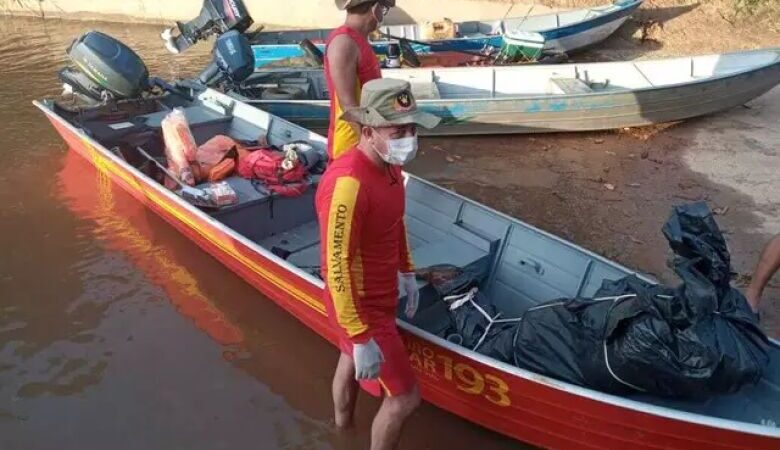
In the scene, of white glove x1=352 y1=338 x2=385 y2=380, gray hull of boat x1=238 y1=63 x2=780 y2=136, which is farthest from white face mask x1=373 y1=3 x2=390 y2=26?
gray hull of boat x1=238 y1=63 x2=780 y2=136

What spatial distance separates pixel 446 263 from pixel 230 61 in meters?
5.18

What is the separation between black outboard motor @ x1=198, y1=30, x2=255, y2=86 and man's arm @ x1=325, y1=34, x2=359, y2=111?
16.9 feet

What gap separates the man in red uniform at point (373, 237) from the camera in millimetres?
3014

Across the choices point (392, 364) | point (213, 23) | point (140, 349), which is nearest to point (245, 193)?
point (140, 349)

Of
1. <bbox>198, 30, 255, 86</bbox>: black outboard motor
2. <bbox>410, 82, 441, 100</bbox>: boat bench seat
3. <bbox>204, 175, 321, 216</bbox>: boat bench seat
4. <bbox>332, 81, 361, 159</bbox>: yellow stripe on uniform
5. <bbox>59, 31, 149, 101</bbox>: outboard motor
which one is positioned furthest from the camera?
<bbox>410, 82, 441, 100</bbox>: boat bench seat

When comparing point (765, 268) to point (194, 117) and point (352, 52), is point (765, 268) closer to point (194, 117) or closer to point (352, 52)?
point (352, 52)

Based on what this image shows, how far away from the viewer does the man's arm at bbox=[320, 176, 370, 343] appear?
298cm

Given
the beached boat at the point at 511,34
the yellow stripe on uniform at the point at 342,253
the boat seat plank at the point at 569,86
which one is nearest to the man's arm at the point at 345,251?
the yellow stripe on uniform at the point at 342,253

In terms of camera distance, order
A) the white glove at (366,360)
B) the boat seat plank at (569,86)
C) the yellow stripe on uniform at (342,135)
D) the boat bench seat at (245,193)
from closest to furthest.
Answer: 1. the white glove at (366,360)
2. the yellow stripe on uniform at (342,135)
3. the boat bench seat at (245,193)
4. the boat seat plank at (569,86)

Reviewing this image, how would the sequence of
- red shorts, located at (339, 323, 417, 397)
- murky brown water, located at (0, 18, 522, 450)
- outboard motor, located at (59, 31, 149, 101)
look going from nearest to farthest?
red shorts, located at (339, 323, 417, 397)
murky brown water, located at (0, 18, 522, 450)
outboard motor, located at (59, 31, 149, 101)

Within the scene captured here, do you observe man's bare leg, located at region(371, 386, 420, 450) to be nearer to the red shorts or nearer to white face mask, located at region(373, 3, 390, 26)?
the red shorts

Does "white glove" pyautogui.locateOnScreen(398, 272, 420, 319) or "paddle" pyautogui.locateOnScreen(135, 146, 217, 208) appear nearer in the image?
"white glove" pyautogui.locateOnScreen(398, 272, 420, 319)

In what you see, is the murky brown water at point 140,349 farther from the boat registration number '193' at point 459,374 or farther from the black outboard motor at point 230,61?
the black outboard motor at point 230,61

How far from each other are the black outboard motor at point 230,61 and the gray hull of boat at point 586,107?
0.44 meters
